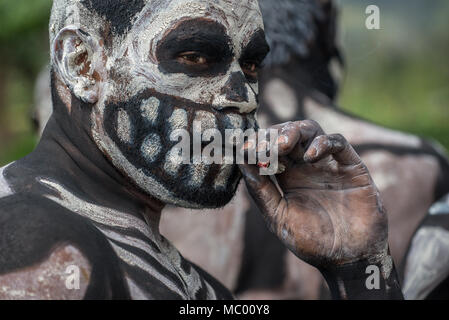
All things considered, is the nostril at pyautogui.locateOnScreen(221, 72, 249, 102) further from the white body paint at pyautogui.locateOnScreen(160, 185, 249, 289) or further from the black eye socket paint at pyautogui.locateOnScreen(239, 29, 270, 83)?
the white body paint at pyautogui.locateOnScreen(160, 185, 249, 289)

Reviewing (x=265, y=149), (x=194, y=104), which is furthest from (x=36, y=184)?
(x=265, y=149)

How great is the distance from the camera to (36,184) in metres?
2.05

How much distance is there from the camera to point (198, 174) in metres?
2.17

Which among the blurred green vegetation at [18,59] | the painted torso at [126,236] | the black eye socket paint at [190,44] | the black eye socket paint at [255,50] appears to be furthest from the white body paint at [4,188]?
the blurred green vegetation at [18,59]

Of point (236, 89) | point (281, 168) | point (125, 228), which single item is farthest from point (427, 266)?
point (125, 228)

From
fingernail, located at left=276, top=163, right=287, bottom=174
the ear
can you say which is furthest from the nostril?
the ear

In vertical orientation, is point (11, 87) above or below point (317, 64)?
below

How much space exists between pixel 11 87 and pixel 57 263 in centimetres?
1455

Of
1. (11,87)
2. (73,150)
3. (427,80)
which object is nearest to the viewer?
(73,150)

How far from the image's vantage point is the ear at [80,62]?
7.09 feet

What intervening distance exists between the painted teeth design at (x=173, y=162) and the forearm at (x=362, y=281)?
0.51 meters

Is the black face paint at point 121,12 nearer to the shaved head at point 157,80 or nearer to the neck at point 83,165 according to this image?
the shaved head at point 157,80
